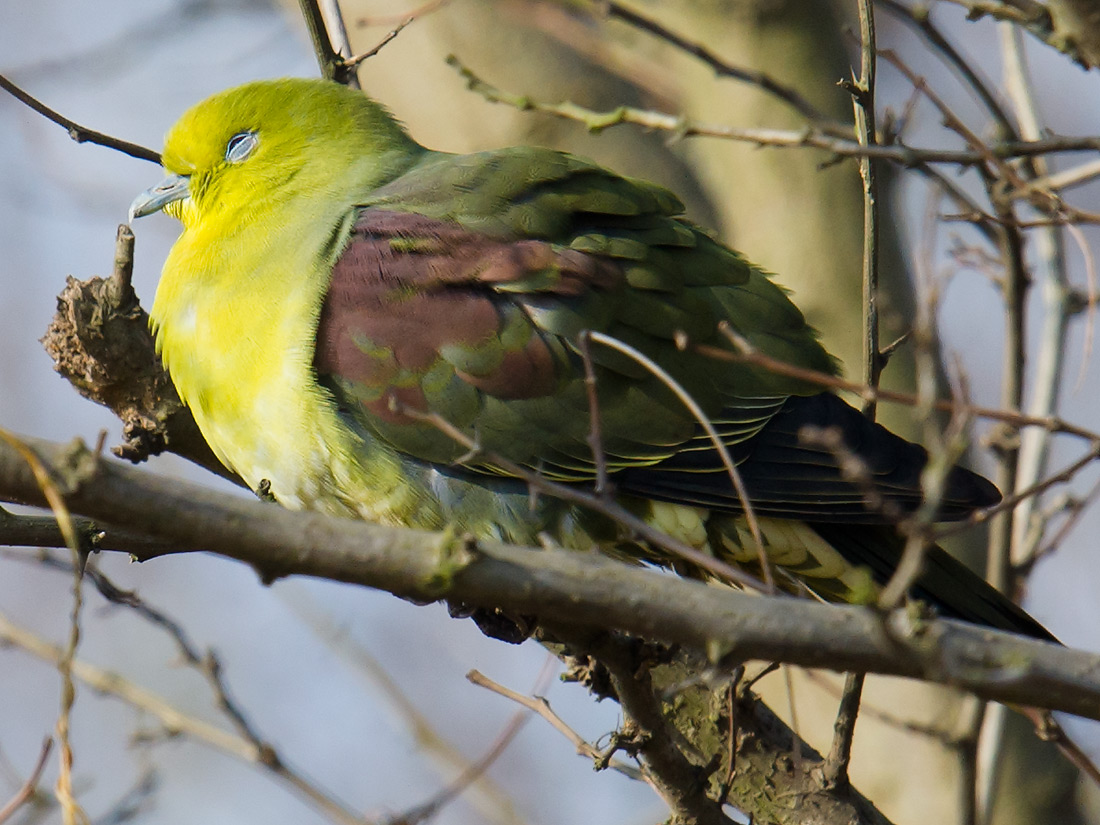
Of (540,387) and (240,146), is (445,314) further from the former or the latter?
(240,146)

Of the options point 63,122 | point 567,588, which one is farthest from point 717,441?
point 63,122

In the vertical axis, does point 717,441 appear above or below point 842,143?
below

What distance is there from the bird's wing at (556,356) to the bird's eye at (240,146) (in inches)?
28.1

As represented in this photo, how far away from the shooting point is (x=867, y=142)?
261 cm

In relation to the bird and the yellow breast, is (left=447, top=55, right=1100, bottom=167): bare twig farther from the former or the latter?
the yellow breast

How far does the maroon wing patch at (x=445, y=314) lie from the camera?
3.03 m

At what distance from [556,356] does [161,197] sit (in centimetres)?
156

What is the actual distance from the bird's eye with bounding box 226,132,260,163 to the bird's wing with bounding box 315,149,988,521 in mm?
715

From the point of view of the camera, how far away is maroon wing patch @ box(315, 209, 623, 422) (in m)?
3.03

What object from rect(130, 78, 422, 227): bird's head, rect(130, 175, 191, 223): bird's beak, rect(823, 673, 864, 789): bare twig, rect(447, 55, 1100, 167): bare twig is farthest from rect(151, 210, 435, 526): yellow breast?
rect(447, 55, 1100, 167): bare twig

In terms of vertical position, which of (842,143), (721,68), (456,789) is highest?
(721,68)

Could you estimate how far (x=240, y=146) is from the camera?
376cm

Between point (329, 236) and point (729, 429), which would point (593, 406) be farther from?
point (329, 236)

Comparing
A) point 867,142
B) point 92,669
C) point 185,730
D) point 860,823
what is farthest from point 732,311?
point 92,669
